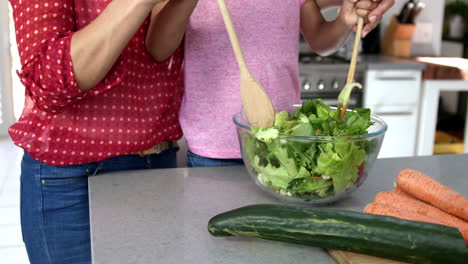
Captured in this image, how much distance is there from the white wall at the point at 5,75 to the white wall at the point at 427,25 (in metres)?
2.83

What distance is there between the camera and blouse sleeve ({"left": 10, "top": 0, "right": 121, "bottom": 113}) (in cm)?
88

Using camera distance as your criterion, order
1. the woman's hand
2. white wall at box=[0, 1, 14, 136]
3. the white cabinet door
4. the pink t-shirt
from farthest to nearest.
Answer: white wall at box=[0, 1, 14, 136] < the white cabinet door < the pink t-shirt < the woman's hand

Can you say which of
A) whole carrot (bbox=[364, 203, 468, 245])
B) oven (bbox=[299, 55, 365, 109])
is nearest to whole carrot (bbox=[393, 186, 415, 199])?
whole carrot (bbox=[364, 203, 468, 245])

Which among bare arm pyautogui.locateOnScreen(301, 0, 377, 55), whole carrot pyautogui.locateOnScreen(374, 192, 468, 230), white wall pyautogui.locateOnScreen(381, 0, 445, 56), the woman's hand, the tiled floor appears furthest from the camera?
white wall pyautogui.locateOnScreen(381, 0, 445, 56)

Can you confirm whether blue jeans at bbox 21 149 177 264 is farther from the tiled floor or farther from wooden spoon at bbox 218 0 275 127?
the tiled floor

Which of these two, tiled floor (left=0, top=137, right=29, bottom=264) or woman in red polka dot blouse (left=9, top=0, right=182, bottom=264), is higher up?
woman in red polka dot blouse (left=9, top=0, right=182, bottom=264)

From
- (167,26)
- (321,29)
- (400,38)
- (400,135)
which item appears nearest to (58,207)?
(167,26)

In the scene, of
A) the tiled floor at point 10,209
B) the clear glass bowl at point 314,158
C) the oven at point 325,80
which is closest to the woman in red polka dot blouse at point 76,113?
the clear glass bowl at point 314,158

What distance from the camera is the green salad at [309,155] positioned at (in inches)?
32.9

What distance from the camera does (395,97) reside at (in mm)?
2770

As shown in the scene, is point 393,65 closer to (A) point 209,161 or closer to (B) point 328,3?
(B) point 328,3

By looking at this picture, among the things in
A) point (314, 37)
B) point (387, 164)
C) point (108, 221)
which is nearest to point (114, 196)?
point (108, 221)

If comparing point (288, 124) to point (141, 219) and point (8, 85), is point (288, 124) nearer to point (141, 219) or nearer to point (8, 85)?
point (141, 219)

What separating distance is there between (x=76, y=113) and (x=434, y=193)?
0.70 metres
